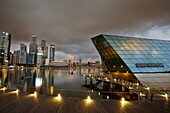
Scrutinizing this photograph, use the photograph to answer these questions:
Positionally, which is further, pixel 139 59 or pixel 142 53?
pixel 142 53

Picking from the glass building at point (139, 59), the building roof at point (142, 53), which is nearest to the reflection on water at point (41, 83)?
the glass building at point (139, 59)

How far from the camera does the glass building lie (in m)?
27.6

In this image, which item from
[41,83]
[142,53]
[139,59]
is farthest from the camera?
[41,83]

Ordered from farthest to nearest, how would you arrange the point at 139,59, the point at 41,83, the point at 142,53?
the point at 41,83, the point at 142,53, the point at 139,59

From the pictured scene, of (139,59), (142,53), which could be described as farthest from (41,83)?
(142,53)

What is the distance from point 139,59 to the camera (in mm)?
31922

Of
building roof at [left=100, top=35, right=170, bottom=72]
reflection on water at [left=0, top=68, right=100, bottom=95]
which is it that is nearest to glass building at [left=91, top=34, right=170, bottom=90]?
building roof at [left=100, top=35, right=170, bottom=72]

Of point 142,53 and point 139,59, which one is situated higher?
point 142,53

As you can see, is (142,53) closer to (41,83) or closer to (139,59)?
(139,59)

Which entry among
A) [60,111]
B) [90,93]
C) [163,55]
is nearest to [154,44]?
[163,55]

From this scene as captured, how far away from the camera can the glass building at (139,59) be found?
27609mm

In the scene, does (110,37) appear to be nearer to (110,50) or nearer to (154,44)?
(110,50)

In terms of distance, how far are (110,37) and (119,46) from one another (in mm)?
4646

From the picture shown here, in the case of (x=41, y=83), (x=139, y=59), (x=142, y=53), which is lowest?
(x=41, y=83)
